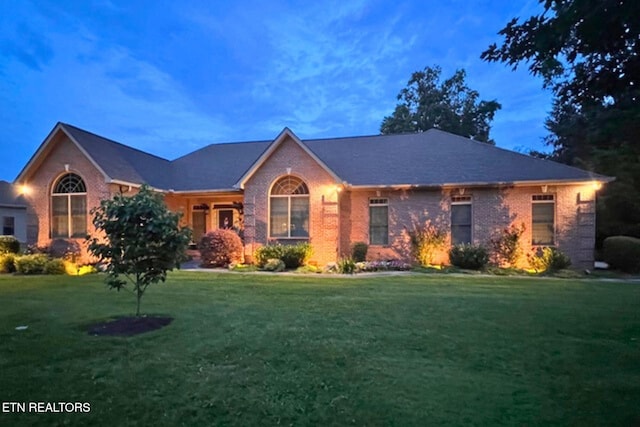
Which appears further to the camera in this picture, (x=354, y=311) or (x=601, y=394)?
(x=354, y=311)

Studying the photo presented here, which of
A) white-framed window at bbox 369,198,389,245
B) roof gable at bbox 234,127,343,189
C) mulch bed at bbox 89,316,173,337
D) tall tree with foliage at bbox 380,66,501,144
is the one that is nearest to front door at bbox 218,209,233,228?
roof gable at bbox 234,127,343,189

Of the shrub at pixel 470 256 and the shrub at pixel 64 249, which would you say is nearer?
the shrub at pixel 470 256

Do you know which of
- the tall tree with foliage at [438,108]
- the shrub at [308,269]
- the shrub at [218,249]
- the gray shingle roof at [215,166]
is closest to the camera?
the shrub at [308,269]

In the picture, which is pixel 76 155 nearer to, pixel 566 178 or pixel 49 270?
pixel 49 270

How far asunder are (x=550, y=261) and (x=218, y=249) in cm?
1279

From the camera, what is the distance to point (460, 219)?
55.1 feet

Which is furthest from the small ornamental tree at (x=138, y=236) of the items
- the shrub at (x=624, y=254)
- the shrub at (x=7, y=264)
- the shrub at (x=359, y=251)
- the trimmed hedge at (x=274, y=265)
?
the shrub at (x=624, y=254)

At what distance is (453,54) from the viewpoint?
34.0m

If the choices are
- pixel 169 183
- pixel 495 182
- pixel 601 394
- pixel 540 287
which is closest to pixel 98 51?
pixel 169 183

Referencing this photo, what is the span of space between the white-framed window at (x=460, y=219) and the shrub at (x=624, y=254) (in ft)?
17.6

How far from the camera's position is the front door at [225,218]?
2048 centimetres

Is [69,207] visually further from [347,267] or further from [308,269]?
[347,267]

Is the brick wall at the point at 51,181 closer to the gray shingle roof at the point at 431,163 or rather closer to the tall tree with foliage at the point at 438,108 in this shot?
the gray shingle roof at the point at 431,163

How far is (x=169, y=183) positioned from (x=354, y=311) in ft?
49.4
